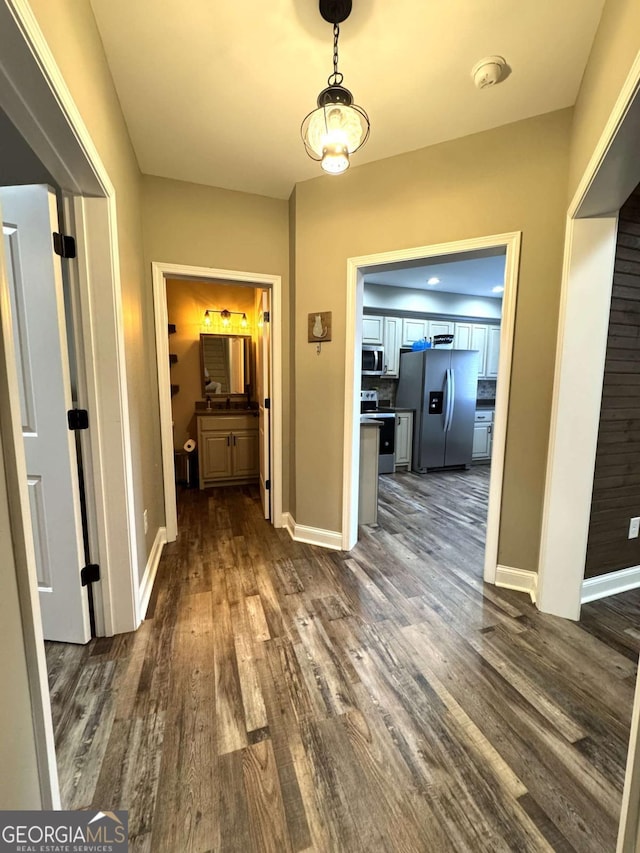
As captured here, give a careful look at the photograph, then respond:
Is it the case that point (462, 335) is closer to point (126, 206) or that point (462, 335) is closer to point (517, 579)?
point (517, 579)

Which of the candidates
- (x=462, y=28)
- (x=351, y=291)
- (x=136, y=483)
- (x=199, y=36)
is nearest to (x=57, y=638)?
(x=136, y=483)

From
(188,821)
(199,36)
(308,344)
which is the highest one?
(199,36)

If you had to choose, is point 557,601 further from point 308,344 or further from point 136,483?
point 136,483

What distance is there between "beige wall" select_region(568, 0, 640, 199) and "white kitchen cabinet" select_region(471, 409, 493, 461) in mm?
4001

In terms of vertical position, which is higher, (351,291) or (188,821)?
(351,291)

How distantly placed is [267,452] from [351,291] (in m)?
1.51

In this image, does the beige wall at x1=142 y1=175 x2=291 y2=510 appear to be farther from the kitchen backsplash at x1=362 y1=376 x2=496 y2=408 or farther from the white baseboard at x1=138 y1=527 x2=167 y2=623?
the kitchen backsplash at x1=362 y1=376 x2=496 y2=408

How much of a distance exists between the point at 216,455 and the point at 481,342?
4.54m

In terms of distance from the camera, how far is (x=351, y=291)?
8.03 ft

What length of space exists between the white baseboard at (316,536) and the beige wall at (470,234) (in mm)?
167

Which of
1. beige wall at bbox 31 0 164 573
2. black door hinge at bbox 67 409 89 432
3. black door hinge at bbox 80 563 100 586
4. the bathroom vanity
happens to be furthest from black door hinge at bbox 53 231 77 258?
the bathroom vanity

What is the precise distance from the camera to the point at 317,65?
164 cm

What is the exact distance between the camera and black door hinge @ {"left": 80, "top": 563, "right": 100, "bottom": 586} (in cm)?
170

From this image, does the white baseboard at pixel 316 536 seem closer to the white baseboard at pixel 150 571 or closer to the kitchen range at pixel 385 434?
the white baseboard at pixel 150 571
